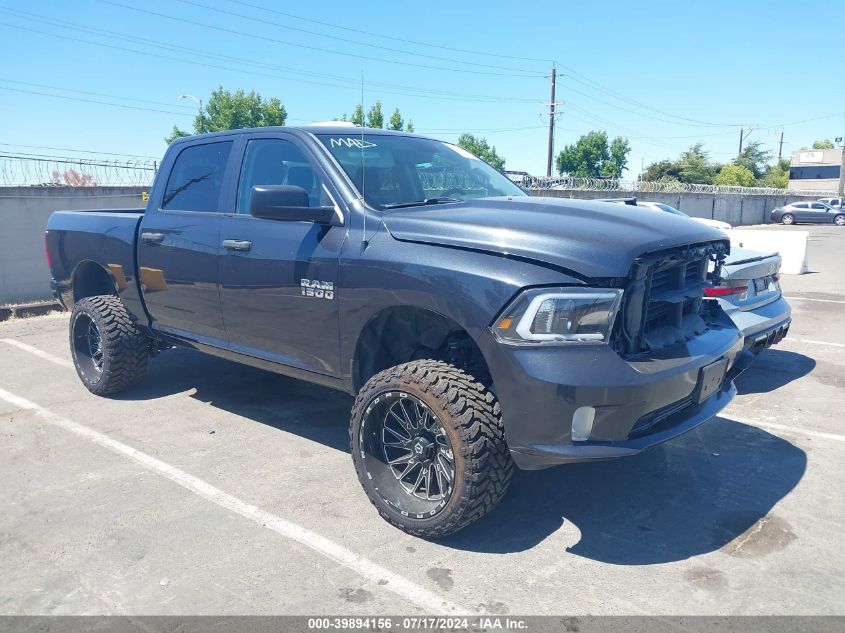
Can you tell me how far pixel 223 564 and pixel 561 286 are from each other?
203 centimetres

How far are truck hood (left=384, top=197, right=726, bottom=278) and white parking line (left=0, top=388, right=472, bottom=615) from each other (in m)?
1.54

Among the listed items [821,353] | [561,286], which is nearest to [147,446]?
[561,286]

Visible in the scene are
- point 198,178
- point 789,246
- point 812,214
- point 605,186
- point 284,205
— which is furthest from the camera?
point 812,214

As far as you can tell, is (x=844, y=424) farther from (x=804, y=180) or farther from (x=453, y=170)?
(x=804, y=180)

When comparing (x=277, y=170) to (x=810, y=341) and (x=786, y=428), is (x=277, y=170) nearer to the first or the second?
(x=786, y=428)

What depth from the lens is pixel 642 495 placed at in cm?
398

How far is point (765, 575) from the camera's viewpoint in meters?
3.13

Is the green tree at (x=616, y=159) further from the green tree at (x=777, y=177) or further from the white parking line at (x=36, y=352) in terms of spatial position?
the white parking line at (x=36, y=352)


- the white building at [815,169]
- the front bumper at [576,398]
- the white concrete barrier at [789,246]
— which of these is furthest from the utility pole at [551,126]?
the white building at [815,169]

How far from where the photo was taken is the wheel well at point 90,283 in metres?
6.14

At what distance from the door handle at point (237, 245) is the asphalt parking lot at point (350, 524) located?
1.38 meters

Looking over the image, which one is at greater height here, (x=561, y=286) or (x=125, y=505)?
(x=561, y=286)

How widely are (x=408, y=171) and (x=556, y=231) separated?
1422 millimetres

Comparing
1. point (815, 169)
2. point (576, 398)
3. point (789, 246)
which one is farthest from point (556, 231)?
point (815, 169)
